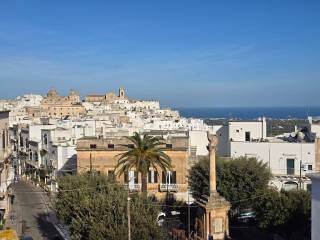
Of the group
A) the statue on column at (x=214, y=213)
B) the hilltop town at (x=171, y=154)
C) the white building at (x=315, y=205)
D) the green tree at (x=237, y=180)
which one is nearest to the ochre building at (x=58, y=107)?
the hilltop town at (x=171, y=154)

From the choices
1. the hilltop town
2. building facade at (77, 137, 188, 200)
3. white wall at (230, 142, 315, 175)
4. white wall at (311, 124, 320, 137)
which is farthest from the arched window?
white wall at (311, 124, 320, 137)

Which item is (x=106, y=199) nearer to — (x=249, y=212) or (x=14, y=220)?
(x=249, y=212)

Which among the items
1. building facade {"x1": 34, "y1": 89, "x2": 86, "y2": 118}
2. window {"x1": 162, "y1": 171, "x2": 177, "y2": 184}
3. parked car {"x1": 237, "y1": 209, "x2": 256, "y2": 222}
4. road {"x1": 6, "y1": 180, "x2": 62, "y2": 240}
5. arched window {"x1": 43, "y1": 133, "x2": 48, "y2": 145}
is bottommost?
road {"x1": 6, "y1": 180, "x2": 62, "y2": 240}

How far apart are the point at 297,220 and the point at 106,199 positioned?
10473mm

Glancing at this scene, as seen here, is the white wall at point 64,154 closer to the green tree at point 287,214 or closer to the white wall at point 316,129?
the white wall at point 316,129

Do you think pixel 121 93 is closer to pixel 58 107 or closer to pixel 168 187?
pixel 58 107

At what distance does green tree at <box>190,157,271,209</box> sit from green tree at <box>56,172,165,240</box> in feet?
26.5

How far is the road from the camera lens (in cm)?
3276

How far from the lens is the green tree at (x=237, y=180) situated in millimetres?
32656

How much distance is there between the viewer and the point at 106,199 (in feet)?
80.4

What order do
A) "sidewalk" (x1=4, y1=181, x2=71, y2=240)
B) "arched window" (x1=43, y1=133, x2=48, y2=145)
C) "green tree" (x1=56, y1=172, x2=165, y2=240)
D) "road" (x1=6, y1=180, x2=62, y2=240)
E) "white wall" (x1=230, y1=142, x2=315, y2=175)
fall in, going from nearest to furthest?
"green tree" (x1=56, y1=172, x2=165, y2=240), "sidewalk" (x1=4, y1=181, x2=71, y2=240), "road" (x1=6, y1=180, x2=62, y2=240), "white wall" (x1=230, y1=142, x2=315, y2=175), "arched window" (x1=43, y1=133, x2=48, y2=145)

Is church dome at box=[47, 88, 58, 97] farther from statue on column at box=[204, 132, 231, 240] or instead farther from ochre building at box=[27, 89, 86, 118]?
statue on column at box=[204, 132, 231, 240]

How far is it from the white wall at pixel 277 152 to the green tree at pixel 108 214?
52.8ft

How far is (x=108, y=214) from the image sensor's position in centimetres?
2338
